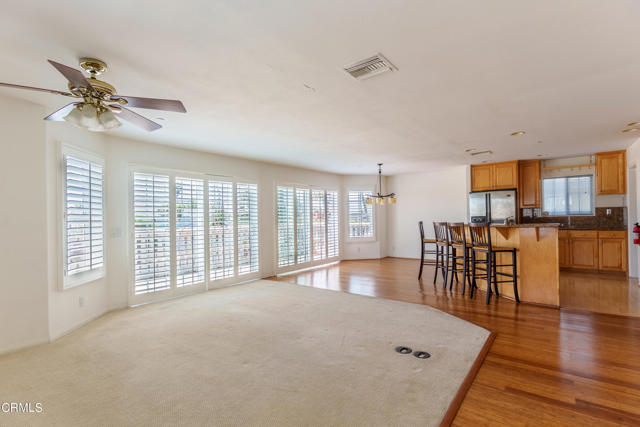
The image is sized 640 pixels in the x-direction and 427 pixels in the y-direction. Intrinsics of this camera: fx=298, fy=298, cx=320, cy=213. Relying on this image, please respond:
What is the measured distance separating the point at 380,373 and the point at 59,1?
324cm

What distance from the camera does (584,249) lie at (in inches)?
245

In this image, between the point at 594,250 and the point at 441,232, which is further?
the point at 594,250

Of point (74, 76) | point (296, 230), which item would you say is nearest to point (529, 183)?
point (296, 230)

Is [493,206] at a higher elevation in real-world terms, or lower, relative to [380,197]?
lower

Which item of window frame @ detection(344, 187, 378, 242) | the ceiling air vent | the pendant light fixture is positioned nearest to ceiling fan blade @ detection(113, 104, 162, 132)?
the ceiling air vent

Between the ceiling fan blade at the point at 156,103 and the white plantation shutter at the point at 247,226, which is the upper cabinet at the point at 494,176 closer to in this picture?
the white plantation shutter at the point at 247,226

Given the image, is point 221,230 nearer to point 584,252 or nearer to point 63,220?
point 63,220

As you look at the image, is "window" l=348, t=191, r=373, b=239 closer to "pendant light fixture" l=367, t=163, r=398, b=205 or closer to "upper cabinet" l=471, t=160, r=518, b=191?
"pendant light fixture" l=367, t=163, r=398, b=205

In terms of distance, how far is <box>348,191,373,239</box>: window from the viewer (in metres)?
8.70

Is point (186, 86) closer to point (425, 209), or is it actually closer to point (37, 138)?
point (37, 138)

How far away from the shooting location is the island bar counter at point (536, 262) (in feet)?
13.4

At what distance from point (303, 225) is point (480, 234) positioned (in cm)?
397

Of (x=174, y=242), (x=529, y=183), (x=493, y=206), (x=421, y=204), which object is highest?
(x=529, y=183)

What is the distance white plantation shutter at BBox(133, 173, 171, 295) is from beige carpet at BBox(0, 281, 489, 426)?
0.74 metres
